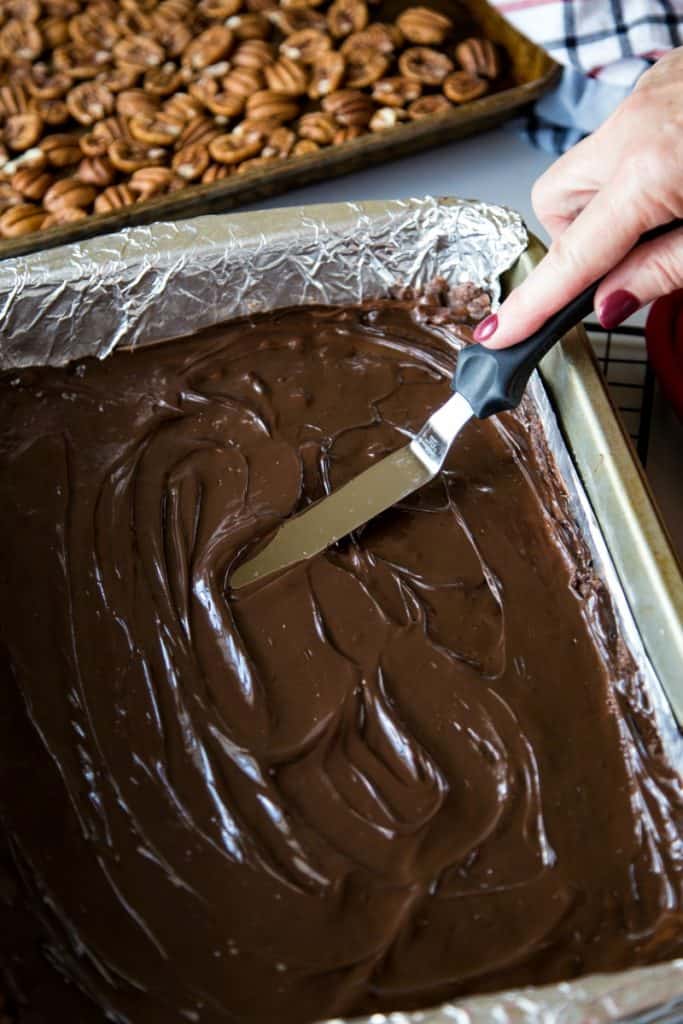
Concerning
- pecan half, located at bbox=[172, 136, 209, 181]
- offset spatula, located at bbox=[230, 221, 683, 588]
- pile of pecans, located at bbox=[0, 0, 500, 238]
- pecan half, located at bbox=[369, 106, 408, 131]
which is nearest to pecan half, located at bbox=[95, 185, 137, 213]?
pile of pecans, located at bbox=[0, 0, 500, 238]

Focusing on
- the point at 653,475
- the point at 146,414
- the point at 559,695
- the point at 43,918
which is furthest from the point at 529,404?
the point at 43,918

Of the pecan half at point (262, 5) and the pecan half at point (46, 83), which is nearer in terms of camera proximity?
the pecan half at point (46, 83)

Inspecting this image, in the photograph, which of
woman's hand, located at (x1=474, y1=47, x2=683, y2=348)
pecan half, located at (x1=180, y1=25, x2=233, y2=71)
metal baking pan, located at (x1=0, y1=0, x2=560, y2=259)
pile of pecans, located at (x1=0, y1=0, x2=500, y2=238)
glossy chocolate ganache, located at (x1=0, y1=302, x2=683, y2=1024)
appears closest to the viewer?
glossy chocolate ganache, located at (x1=0, y1=302, x2=683, y2=1024)

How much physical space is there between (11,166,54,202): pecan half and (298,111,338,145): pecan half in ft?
1.89

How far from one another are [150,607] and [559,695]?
61cm

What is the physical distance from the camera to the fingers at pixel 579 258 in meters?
1.50

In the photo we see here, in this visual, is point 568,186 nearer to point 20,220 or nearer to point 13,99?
point 20,220

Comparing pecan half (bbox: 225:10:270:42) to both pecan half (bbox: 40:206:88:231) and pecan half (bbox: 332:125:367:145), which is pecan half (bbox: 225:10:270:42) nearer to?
pecan half (bbox: 332:125:367:145)

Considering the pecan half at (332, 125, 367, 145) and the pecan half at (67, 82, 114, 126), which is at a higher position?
the pecan half at (67, 82, 114, 126)

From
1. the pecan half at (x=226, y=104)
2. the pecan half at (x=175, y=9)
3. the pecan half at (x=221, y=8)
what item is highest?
the pecan half at (x=175, y=9)

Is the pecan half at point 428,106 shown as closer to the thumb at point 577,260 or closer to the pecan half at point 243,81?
the pecan half at point 243,81

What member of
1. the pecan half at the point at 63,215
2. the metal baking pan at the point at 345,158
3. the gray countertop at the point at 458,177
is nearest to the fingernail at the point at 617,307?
Answer: the gray countertop at the point at 458,177

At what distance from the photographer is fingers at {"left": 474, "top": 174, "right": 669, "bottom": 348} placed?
1503 millimetres

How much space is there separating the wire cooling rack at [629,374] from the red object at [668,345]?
0.25 ft
